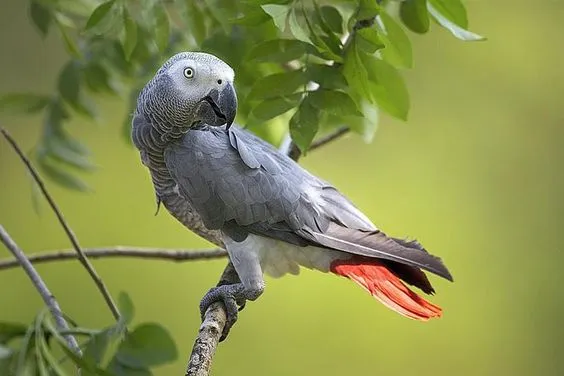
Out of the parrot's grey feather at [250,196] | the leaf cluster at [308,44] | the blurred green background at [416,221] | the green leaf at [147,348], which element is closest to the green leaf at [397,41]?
the leaf cluster at [308,44]

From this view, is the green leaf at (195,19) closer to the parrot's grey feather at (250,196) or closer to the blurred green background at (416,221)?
the parrot's grey feather at (250,196)

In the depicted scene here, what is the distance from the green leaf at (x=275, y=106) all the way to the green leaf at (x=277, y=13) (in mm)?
137

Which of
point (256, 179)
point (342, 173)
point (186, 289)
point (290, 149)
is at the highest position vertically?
point (342, 173)

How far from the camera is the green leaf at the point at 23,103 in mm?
1174

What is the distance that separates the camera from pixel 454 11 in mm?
858

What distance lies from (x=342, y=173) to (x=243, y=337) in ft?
1.90

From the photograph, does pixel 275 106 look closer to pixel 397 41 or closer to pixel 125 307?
pixel 397 41

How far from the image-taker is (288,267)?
1.04 metres

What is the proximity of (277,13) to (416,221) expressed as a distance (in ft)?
5.24

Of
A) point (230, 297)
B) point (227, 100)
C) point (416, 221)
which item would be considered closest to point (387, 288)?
point (230, 297)

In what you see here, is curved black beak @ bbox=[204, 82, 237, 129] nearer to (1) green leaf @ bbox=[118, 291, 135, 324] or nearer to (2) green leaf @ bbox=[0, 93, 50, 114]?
(1) green leaf @ bbox=[118, 291, 135, 324]

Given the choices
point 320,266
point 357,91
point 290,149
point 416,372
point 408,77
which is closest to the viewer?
point 357,91

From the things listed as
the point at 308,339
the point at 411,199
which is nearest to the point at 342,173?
the point at 411,199

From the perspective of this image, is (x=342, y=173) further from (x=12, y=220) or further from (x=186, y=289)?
(x=12, y=220)
